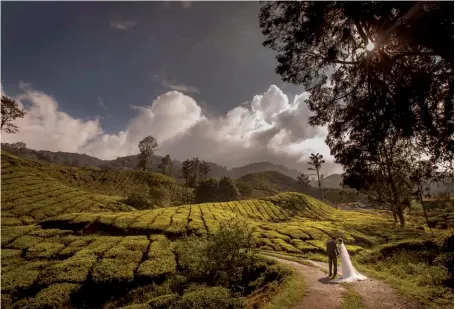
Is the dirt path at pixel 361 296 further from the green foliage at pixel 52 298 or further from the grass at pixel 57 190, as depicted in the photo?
the grass at pixel 57 190

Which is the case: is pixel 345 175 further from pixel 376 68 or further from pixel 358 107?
pixel 376 68

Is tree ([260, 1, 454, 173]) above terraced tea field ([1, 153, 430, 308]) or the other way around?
above

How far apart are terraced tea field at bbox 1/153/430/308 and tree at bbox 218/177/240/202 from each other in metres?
24.8

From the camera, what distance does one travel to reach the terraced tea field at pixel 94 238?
2159 centimetres

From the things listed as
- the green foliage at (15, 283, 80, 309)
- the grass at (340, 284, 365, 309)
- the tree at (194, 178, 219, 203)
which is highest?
the tree at (194, 178, 219, 203)

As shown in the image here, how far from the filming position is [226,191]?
307 feet

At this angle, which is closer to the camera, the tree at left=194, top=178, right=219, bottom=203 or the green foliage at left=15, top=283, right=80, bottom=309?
the green foliage at left=15, top=283, right=80, bottom=309

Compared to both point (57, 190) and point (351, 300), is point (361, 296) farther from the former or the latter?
point (57, 190)

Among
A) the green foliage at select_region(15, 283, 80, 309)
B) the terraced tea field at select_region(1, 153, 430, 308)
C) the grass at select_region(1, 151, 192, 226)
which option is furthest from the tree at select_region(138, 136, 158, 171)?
the green foliage at select_region(15, 283, 80, 309)

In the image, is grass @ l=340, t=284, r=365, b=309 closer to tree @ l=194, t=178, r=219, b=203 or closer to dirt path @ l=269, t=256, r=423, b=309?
dirt path @ l=269, t=256, r=423, b=309

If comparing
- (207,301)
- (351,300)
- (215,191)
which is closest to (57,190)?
(215,191)

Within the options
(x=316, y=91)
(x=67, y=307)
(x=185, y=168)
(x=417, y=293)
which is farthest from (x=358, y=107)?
(x=185, y=168)

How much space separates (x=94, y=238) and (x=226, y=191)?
207 ft

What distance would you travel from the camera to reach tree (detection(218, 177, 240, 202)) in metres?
91.8
